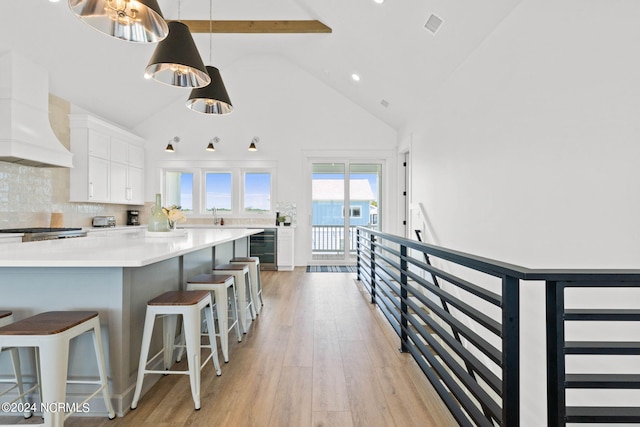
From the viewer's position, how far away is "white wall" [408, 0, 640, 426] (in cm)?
167

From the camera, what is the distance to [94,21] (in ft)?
6.54

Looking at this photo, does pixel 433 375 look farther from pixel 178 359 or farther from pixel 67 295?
pixel 67 295

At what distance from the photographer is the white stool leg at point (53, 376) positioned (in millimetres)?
1436

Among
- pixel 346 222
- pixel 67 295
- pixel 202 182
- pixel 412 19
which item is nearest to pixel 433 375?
pixel 67 295

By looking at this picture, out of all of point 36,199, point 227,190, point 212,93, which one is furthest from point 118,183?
point 212,93

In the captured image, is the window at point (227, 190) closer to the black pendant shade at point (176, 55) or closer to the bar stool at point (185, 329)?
the black pendant shade at point (176, 55)

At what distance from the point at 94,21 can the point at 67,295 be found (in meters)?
1.63

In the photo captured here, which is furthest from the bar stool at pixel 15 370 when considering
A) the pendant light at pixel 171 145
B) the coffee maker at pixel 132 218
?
the coffee maker at pixel 132 218

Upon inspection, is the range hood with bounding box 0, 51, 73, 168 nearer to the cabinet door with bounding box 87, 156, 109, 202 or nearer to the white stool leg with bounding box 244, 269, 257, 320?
the cabinet door with bounding box 87, 156, 109, 202

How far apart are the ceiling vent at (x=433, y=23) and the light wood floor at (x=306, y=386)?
3.00m

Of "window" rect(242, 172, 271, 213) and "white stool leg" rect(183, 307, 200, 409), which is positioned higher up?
"window" rect(242, 172, 271, 213)

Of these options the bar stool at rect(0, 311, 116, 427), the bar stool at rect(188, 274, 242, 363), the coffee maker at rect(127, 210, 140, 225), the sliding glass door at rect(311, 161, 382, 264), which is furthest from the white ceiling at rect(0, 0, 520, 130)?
the bar stool at rect(0, 311, 116, 427)

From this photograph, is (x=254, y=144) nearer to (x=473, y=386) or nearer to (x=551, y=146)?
(x=551, y=146)

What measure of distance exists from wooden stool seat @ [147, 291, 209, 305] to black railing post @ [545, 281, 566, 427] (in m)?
1.72
